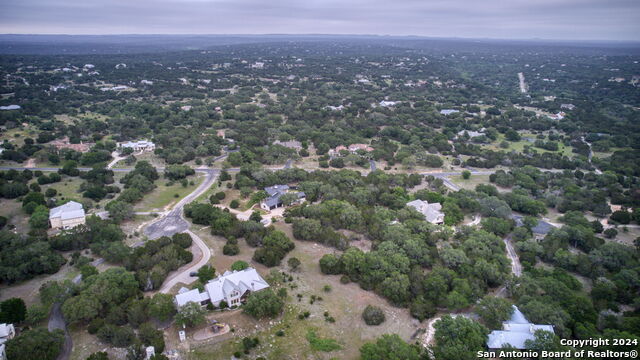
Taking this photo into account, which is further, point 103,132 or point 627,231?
point 103,132

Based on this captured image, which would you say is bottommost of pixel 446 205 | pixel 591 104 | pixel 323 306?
pixel 323 306

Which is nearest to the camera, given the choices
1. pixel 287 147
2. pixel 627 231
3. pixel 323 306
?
pixel 323 306

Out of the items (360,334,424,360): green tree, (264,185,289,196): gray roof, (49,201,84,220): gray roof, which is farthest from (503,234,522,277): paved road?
(49,201,84,220): gray roof

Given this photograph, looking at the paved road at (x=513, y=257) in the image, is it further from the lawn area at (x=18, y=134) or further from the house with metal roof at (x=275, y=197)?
the lawn area at (x=18, y=134)

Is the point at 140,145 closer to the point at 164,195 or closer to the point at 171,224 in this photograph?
the point at 164,195

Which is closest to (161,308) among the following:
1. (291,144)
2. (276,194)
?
(276,194)

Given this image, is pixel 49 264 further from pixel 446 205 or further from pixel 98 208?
pixel 446 205

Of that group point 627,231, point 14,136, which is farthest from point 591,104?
point 14,136
